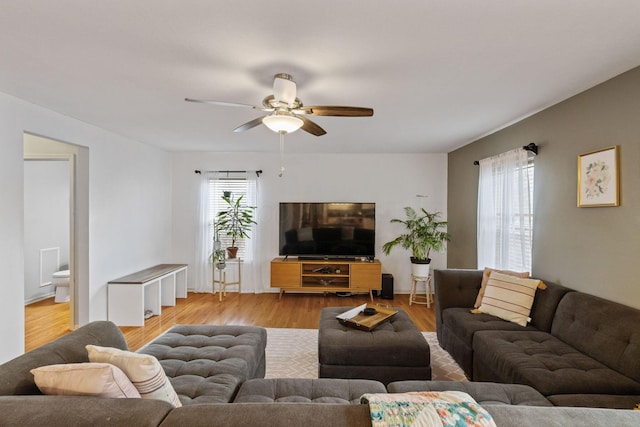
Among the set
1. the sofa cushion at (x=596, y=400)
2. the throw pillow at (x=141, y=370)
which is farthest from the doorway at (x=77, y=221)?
the sofa cushion at (x=596, y=400)

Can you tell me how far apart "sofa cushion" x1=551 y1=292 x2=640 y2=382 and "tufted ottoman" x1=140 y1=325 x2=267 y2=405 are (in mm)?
2211

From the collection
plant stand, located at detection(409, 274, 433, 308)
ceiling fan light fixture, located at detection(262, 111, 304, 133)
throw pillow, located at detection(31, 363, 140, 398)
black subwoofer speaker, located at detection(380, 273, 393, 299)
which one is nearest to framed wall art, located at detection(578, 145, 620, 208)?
ceiling fan light fixture, located at detection(262, 111, 304, 133)

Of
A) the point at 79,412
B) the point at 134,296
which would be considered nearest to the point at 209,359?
the point at 79,412

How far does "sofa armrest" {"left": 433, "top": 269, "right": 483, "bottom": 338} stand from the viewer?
3072 mm

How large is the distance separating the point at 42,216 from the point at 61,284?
116 centimetres

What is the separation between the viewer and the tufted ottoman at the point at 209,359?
1553 millimetres

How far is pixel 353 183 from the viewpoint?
5.20 meters

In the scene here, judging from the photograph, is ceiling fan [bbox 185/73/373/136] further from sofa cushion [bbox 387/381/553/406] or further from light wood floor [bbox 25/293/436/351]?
light wood floor [bbox 25/293/436/351]

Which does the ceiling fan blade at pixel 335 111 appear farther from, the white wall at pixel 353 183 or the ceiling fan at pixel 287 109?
the white wall at pixel 353 183

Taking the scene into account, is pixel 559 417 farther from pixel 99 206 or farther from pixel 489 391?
pixel 99 206

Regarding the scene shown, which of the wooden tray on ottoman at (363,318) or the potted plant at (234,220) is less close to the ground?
the potted plant at (234,220)

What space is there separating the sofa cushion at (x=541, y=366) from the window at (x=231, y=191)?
383 centimetres

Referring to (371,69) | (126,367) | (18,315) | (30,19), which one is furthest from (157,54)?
(18,315)

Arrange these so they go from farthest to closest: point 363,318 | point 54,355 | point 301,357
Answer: point 301,357
point 363,318
point 54,355
